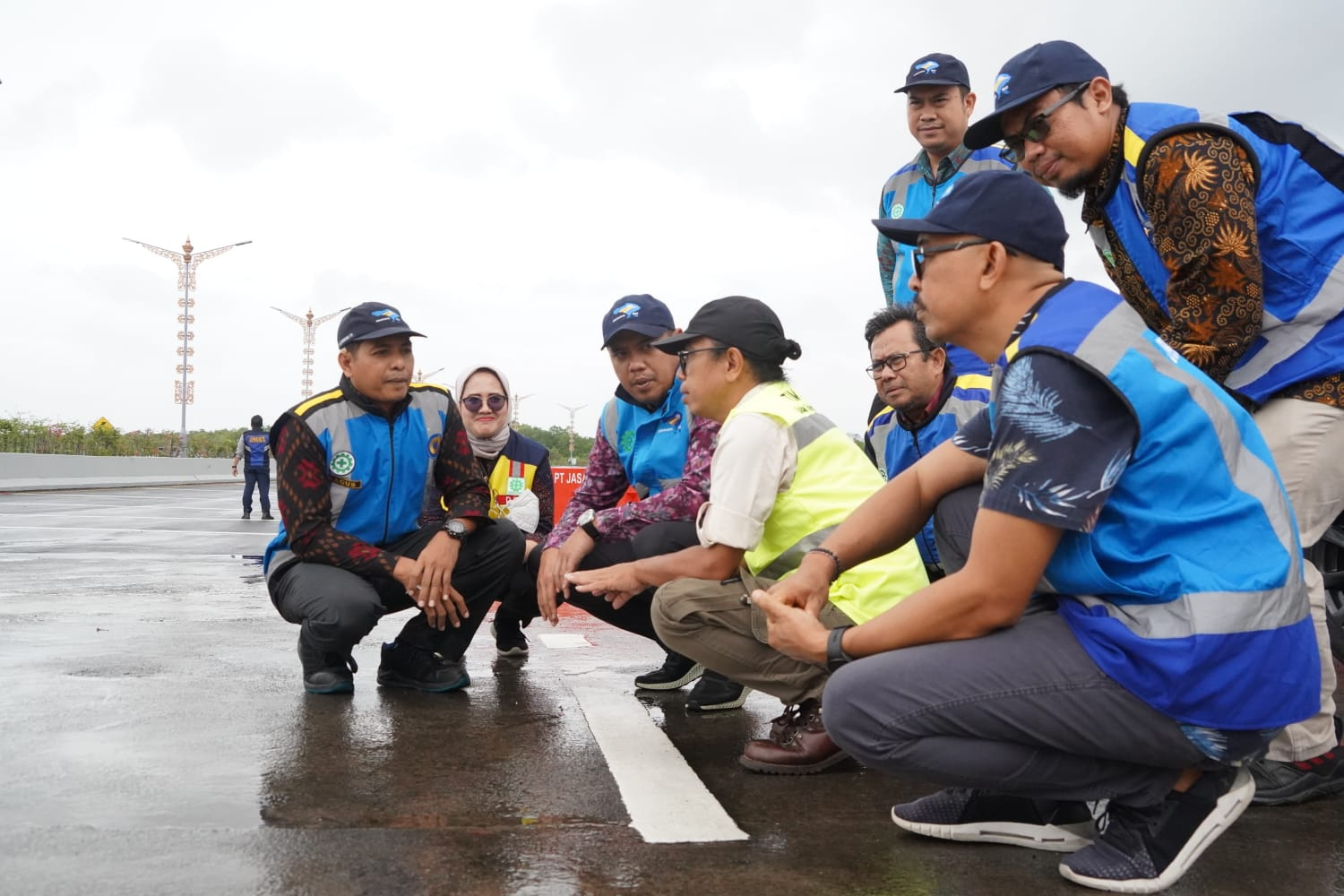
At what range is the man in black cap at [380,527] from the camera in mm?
4207

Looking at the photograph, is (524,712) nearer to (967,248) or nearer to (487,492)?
(487,492)

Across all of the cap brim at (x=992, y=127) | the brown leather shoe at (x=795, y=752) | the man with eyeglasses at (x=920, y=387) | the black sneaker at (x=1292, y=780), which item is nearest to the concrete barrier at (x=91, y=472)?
the man with eyeglasses at (x=920, y=387)

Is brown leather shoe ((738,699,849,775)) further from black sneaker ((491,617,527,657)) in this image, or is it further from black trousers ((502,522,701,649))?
black sneaker ((491,617,527,657))

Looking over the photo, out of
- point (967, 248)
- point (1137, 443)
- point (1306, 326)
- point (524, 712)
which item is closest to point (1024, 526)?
point (1137, 443)

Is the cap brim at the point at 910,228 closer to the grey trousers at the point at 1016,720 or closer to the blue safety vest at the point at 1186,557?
the blue safety vest at the point at 1186,557

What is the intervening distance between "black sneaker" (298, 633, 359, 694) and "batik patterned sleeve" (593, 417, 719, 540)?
3.63ft

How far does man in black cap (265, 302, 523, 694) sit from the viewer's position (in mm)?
4207

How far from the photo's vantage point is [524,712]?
13.0 feet

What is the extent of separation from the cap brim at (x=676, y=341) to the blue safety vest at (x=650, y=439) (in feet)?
3.01

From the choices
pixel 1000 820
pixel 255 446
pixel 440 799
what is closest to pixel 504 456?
pixel 440 799

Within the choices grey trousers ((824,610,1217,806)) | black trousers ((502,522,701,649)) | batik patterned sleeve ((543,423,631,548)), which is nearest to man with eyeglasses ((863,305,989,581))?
black trousers ((502,522,701,649))

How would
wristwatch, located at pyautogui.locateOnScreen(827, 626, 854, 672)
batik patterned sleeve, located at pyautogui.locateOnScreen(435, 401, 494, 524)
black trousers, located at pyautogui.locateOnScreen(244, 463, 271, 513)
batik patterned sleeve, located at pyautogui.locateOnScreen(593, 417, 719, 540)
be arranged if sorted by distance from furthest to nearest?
1. black trousers, located at pyautogui.locateOnScreen(244, 463, 271, 513)
2. batik patterned sleeve, located at pyautogui.locateOnScreen(435, 401, 494, 524)
3. batik patterned sleeve, located at pyautogui.locateOnScreen(593, 417, 719, 540)
4. wristwatch, located at pyautogui.locateOnScreen(827, 626, 854, 672)

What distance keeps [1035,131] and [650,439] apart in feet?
6.56

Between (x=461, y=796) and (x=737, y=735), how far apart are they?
1.17 metres
